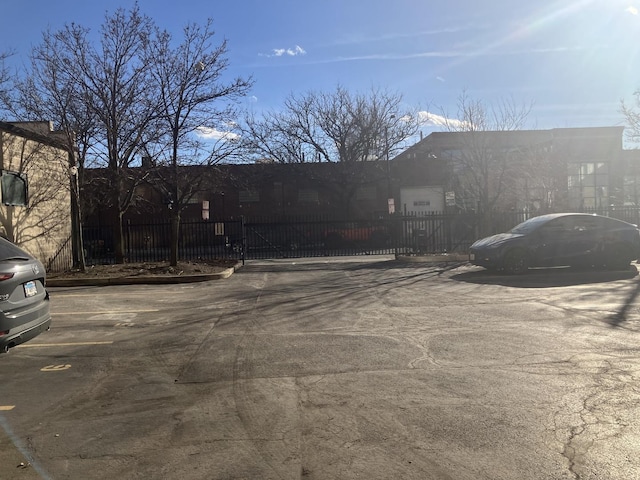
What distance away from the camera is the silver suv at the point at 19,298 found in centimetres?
538

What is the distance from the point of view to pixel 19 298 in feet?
18.6

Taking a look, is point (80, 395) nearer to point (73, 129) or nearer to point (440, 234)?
point (73, 129)

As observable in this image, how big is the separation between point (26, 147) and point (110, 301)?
671 centimetres

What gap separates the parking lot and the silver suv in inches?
21.1

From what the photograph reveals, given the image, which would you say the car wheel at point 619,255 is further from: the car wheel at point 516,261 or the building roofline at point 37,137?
the building roofline at point 37,137

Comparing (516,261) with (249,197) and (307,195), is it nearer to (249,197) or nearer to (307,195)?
(307,195)

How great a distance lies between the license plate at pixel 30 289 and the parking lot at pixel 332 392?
94 centimetres

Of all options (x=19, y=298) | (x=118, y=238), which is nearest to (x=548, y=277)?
(x=19, y=298)

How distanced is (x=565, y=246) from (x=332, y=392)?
11.0 meters

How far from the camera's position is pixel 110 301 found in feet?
36.0

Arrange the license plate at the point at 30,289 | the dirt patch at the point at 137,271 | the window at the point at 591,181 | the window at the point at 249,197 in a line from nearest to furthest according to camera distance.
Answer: the license plate at the point at 30,289
the dirt patch at the point at 137,271
the window at the point at 249,197
the window at the point at 591,181

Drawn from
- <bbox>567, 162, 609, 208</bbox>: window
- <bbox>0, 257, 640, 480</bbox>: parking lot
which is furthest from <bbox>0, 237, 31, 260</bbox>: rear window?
<bbox>567, 162, 609, 208</bbox>: window

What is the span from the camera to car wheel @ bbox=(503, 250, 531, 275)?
528 inches

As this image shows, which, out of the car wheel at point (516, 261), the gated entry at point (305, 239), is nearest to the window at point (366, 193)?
the gated entry at point (305, 239)
